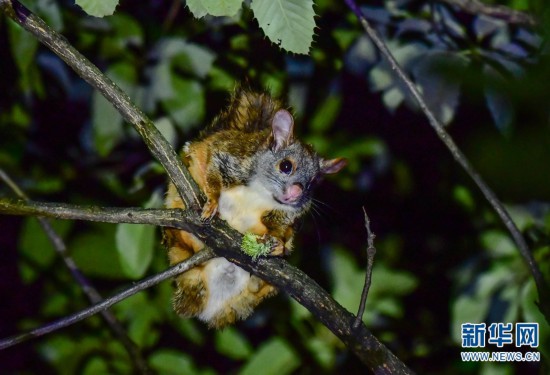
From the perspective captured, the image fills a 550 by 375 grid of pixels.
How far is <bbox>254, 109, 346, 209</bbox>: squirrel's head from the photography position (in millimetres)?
2301

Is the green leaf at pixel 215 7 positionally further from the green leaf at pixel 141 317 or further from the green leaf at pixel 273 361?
the green leaf at pixel 141 317

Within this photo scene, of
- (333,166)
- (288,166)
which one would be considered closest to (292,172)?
(288,166)

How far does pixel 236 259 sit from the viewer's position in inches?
67.5

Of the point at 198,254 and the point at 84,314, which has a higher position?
the point at 198,254

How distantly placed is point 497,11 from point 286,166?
1.15 metres

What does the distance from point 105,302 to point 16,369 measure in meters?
3.60

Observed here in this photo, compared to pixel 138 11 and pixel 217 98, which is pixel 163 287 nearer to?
pixel 217 98

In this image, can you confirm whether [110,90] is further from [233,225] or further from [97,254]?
[97,254]

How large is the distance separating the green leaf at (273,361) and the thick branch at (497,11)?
1845 millimetres

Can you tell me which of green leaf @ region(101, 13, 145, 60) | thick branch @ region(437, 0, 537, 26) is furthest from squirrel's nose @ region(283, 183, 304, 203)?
green leaf @ region(101, 13, 145, 60)

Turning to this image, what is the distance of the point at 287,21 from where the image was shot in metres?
1.46

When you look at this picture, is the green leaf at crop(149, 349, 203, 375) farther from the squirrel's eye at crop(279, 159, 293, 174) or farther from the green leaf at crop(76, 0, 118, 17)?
the green leaf at crop(76, 0, 118, 17)

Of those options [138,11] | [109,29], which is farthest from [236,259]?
[138,11]

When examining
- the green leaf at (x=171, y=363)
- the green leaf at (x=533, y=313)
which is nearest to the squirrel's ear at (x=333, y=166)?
the green leaf at (x=533, y=313)
